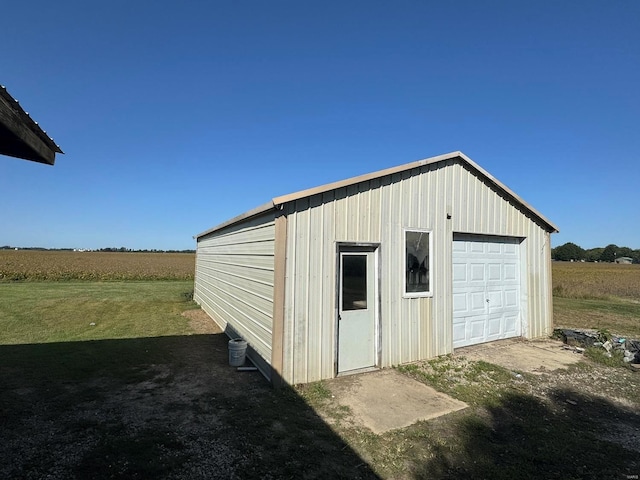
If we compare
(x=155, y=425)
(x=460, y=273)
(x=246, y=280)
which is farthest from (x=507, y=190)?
(x=155, y=425)

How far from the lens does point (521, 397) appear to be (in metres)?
5.02

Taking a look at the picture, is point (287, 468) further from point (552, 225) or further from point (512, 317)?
point (552, 225)

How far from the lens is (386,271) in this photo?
6.35 meters

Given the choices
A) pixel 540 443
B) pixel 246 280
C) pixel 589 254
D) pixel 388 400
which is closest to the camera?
pixel 540 443

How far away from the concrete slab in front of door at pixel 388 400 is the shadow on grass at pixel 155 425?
625 millimetres

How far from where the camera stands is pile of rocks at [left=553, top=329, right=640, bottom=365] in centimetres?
682

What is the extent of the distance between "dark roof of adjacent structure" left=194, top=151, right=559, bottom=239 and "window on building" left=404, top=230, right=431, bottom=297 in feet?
4.29

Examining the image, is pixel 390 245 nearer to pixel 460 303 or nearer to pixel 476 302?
pixel 460 303

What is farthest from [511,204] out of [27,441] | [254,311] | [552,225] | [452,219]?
[27,441]

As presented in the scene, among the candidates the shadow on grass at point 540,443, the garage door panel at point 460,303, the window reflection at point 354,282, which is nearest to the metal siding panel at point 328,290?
the window reflection at point 354,282

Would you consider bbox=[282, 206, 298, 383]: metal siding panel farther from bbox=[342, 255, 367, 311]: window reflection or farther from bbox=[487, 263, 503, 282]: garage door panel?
bbox=[487, 263, 503, 282]: garage door panel

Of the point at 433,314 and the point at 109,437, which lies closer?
the point at 109,437

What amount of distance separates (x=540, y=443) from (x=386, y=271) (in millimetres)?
3288

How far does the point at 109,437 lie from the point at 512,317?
28.0 feet
